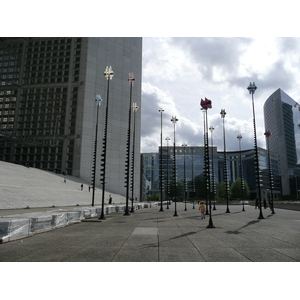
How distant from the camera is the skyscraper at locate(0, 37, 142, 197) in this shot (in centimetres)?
8438

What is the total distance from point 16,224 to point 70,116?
8043cm

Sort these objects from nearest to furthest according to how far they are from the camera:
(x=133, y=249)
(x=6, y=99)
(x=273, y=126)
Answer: (x=133, y=249), (x=6, y=99), (x=273, y=126)

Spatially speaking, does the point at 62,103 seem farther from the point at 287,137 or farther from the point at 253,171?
the point at 287,137

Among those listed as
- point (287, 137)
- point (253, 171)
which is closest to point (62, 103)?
point (253, 171)

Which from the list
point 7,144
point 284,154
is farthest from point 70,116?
point 284,154

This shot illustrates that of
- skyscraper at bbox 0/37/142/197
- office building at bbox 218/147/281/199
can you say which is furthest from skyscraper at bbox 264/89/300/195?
skyscraper at bbox 0/37/142/197

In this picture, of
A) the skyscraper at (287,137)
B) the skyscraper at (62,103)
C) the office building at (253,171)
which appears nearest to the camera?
the skyscraper at (62,103)

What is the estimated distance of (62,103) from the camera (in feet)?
291

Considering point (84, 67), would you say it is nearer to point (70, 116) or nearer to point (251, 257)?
point (70, 116)

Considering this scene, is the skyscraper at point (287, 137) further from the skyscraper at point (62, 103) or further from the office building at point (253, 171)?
the skyscraper at point (62, 103)

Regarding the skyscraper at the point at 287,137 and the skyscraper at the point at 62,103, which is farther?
the skyscraper at the point at 287,137

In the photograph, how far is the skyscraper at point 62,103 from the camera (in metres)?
84.4

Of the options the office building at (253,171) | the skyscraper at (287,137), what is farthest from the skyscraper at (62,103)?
the skyscraper at (287,137)

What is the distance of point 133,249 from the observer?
31.6 ft
